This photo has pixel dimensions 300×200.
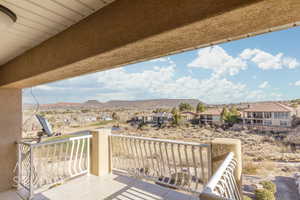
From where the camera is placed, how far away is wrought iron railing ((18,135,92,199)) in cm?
307

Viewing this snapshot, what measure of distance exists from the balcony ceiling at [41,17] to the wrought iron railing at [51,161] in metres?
2.02

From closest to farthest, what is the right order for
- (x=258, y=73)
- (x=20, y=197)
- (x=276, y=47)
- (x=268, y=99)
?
(x=20, y=197), (x=268, y=99), (x=276, y=47), (x=258, y=73)

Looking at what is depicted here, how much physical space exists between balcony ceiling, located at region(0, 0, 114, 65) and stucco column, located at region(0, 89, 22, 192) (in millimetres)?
1832

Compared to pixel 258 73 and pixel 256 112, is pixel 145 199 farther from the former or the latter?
pixel 258 73

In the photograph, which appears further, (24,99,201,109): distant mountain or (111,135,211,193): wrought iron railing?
(24,99,201,109): distant mountain

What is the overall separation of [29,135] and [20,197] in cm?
128

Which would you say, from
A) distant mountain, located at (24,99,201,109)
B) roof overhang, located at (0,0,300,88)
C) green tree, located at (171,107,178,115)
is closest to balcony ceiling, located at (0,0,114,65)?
→ roof overhang, located at (0,0,300,88)

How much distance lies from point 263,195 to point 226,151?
206 centimetres

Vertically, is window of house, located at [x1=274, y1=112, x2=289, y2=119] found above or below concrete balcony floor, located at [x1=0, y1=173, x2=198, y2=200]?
above

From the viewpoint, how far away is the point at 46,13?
1.40 meters

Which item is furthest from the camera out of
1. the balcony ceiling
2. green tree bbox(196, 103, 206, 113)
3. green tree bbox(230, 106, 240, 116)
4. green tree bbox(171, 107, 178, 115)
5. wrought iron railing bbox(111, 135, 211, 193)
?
green tree bbox(171, 107, 178, 115)

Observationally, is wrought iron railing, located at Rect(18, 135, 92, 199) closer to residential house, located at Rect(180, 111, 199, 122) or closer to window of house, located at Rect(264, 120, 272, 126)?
residential house, located at Rect(180, 111, 199, 122)

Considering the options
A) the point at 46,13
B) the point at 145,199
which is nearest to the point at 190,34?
the point at 46,13

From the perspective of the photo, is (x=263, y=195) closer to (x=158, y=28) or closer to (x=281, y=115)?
(x=281, y=115)
